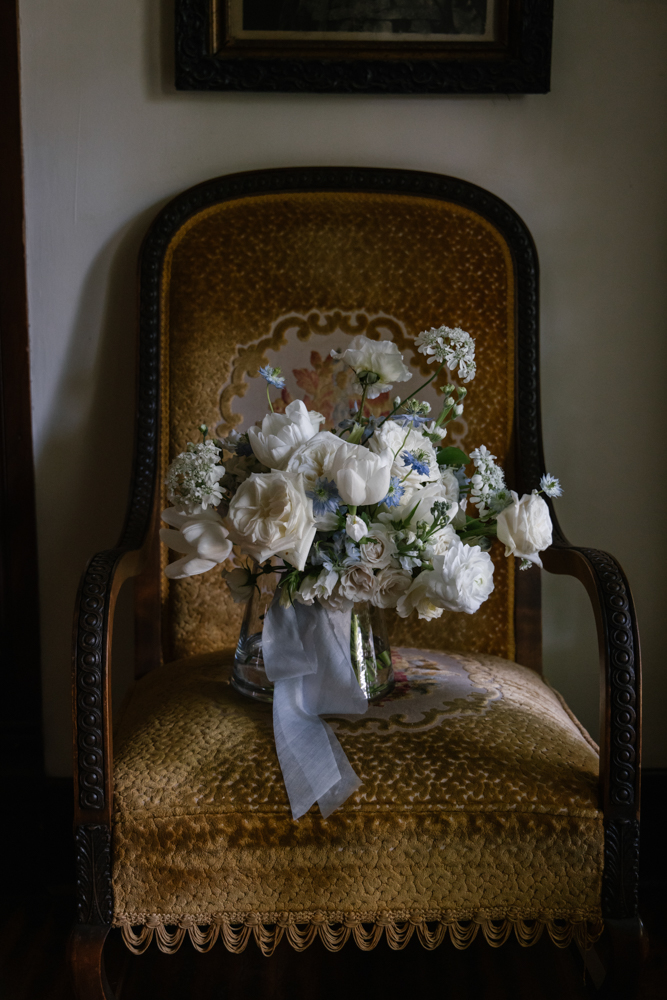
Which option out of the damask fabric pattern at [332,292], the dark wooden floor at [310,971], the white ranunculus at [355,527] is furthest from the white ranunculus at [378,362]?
the dark wooden floor at [310,971]

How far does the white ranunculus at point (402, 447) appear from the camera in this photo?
959mm

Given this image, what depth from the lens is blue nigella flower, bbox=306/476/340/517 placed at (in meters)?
0.91

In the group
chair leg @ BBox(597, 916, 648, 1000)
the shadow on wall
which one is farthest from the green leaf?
the shadow on wall

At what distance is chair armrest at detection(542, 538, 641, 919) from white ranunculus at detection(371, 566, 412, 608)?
263mm

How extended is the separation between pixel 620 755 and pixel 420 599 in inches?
12.6

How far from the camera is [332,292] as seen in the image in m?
1.46

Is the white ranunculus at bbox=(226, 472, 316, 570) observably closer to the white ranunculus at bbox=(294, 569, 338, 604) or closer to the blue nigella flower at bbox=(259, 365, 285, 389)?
the white ranunculus at bbox=(294, 569, 338, 604)

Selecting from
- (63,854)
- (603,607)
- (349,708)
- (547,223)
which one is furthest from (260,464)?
(63,854)

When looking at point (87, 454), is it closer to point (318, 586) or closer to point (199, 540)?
point (199, 540)

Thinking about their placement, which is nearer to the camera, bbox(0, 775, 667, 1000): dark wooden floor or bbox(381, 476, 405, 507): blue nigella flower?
bbox(381, 476, 405, 507): blue nigella flower

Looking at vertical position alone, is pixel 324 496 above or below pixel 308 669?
above

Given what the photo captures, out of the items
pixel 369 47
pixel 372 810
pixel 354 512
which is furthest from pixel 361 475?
pixel 369 47

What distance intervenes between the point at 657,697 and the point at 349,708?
2.94 feet

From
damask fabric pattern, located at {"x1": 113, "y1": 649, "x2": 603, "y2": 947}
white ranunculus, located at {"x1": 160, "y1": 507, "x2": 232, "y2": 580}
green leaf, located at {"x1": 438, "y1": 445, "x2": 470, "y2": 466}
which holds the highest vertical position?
green leaf, located at {"x1": 438, "y1": 445, "x2": 470, "y2": 466}
